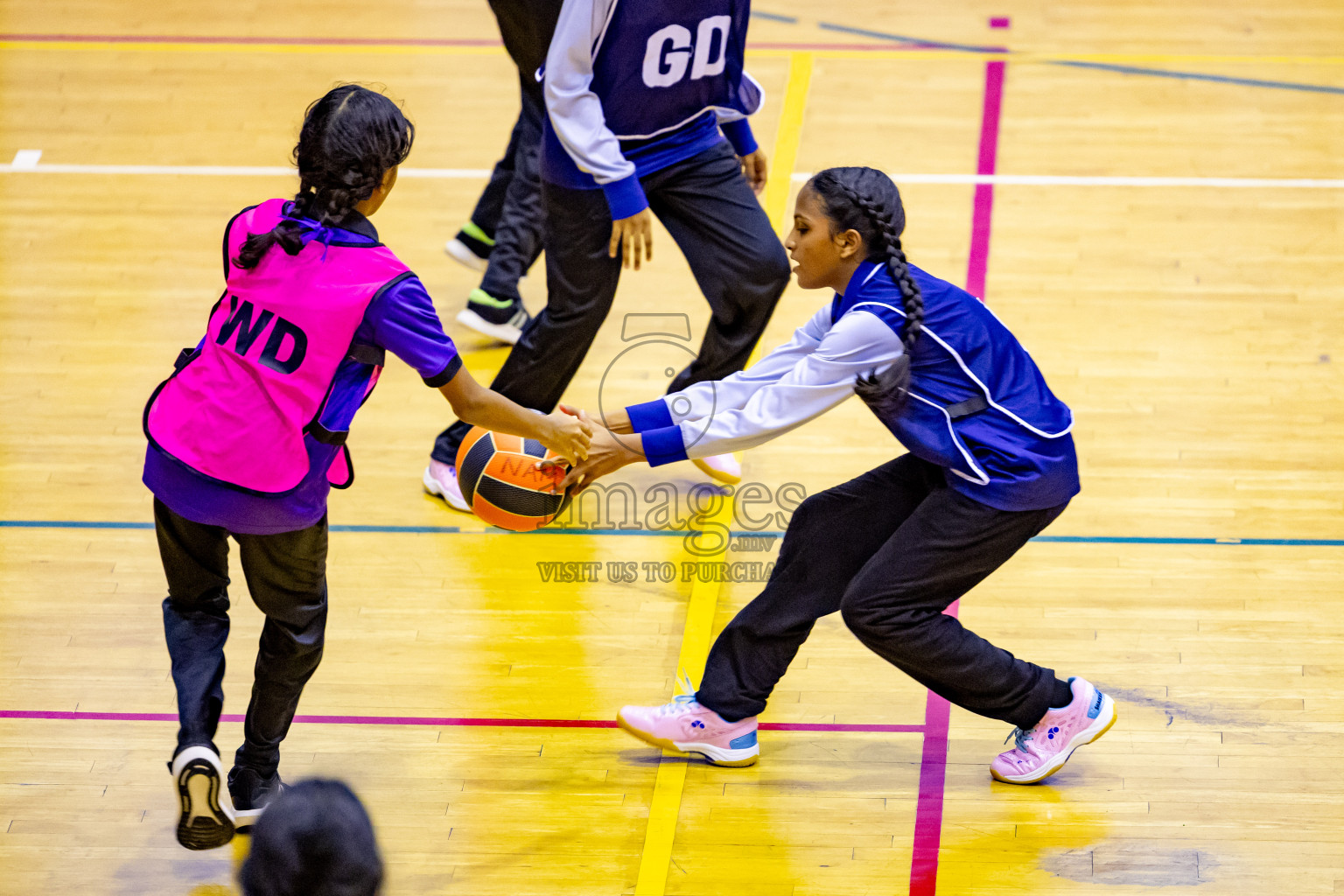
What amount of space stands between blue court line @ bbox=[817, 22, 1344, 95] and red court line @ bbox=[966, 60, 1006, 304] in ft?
0.84

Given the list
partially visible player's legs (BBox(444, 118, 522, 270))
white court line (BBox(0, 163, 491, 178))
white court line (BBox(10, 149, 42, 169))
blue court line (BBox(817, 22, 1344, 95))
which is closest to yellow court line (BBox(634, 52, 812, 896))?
partially visible player's legs (BBox(444, 118, 522, 270))

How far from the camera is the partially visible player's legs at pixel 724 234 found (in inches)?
169

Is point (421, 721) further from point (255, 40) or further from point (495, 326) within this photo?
point (255, 40)

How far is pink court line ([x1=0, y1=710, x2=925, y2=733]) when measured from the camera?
384 cm

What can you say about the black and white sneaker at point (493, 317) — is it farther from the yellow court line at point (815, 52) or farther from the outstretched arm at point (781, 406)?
the yellow court line at point (815, 52)

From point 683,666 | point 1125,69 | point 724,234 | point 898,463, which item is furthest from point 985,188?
point 683,666

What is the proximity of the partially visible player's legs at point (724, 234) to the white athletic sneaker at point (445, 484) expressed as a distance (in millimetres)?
1009

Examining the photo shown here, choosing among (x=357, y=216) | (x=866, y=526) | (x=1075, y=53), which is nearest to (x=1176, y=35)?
(x=1075, y=53)

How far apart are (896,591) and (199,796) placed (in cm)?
160

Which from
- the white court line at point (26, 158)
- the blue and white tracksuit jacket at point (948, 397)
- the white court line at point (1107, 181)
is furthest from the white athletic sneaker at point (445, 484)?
the white court line at point (26, 158)

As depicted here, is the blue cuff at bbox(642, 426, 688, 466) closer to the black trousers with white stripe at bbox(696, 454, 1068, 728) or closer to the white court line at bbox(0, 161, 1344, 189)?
the black trousers with white stripe at bbox(696, 454, 1068, 728)

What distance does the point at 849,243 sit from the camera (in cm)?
328

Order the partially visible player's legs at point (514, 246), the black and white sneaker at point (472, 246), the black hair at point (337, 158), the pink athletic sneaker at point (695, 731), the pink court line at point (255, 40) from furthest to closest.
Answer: the pink court line at point (255, 40)
the black and white sneaker at point (472, 246)
the partially visible player's legs at point (514, 246)
the pink athletic sneaker at point (695, 731)
the black hair at point (337, 158)

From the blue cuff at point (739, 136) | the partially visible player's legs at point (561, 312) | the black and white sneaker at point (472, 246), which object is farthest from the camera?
the black and white sneaker at point (472, 246)
